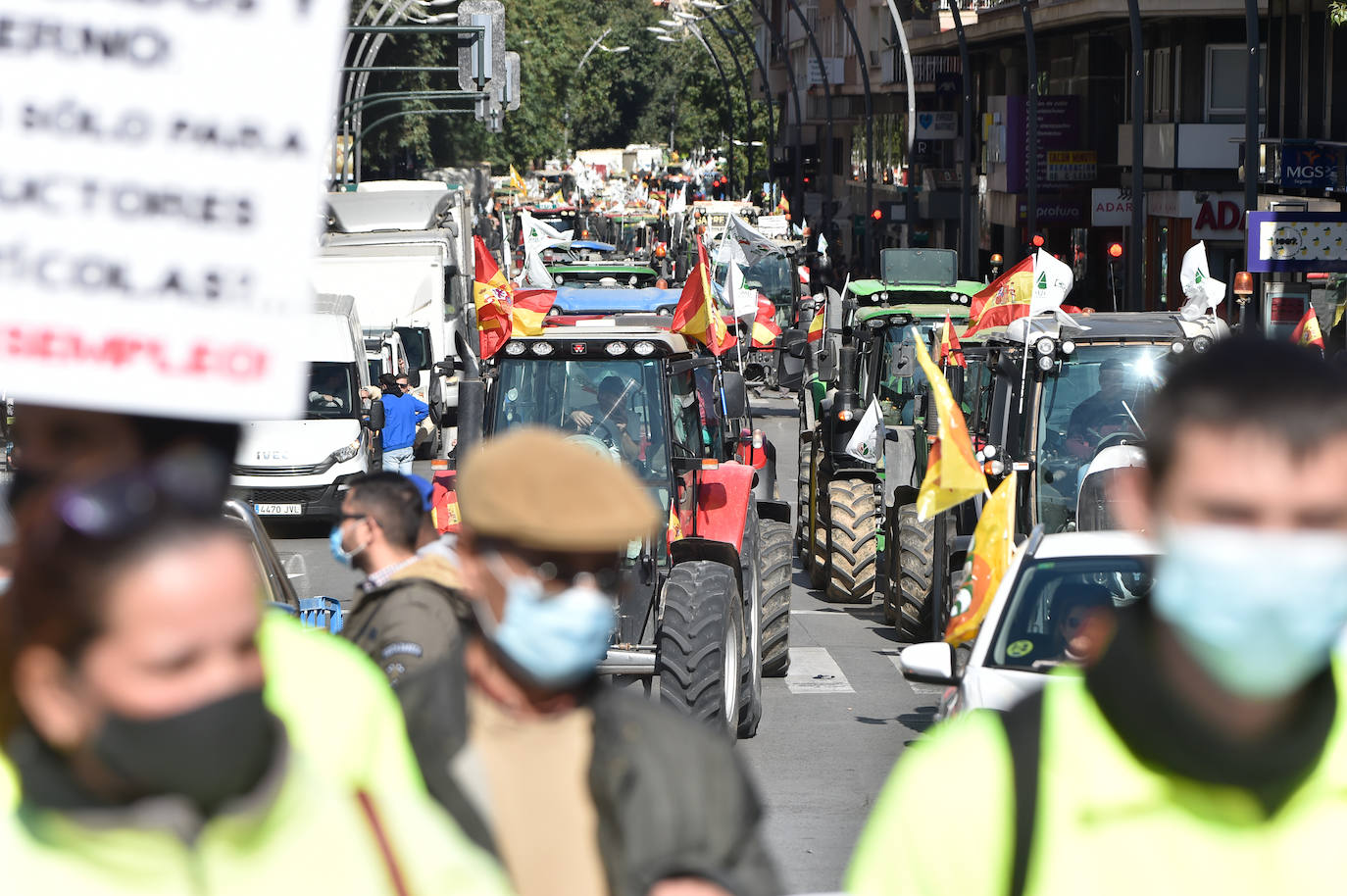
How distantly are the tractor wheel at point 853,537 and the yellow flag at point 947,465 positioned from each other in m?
6.62

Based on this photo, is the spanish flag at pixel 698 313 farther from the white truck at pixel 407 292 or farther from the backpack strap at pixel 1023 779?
the white truck at pixel 407 292

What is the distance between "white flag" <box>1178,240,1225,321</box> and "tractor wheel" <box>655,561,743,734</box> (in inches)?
167

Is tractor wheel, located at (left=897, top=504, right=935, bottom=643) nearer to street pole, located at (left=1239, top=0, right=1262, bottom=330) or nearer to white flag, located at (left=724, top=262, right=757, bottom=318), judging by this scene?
street pole, located at (left=1239, top=0, right=1262, bottom=330)

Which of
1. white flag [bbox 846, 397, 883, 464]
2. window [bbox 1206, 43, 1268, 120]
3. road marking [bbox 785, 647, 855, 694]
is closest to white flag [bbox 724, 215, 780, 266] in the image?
window [bbox 1206, 43, 1268, 120]

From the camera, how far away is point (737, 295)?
2248 centimetres

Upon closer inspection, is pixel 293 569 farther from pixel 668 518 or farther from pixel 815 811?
pixel 815 811

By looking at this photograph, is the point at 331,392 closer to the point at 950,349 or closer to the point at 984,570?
the point at 950,349

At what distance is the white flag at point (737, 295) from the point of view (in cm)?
2217

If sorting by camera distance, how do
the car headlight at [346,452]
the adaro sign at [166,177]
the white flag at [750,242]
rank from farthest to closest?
the white flag at [750,242], the car headlight at [346,452], the adaro sign at [166,177]

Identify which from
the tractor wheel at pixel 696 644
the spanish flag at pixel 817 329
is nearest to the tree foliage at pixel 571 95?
A: the spanish flag at pixel 817 329

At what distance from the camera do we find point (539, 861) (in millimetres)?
2607

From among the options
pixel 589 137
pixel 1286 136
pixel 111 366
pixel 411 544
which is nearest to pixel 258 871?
pixel 111 366

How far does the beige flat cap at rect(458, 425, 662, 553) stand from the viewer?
2.69m

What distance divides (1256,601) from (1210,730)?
142mm
